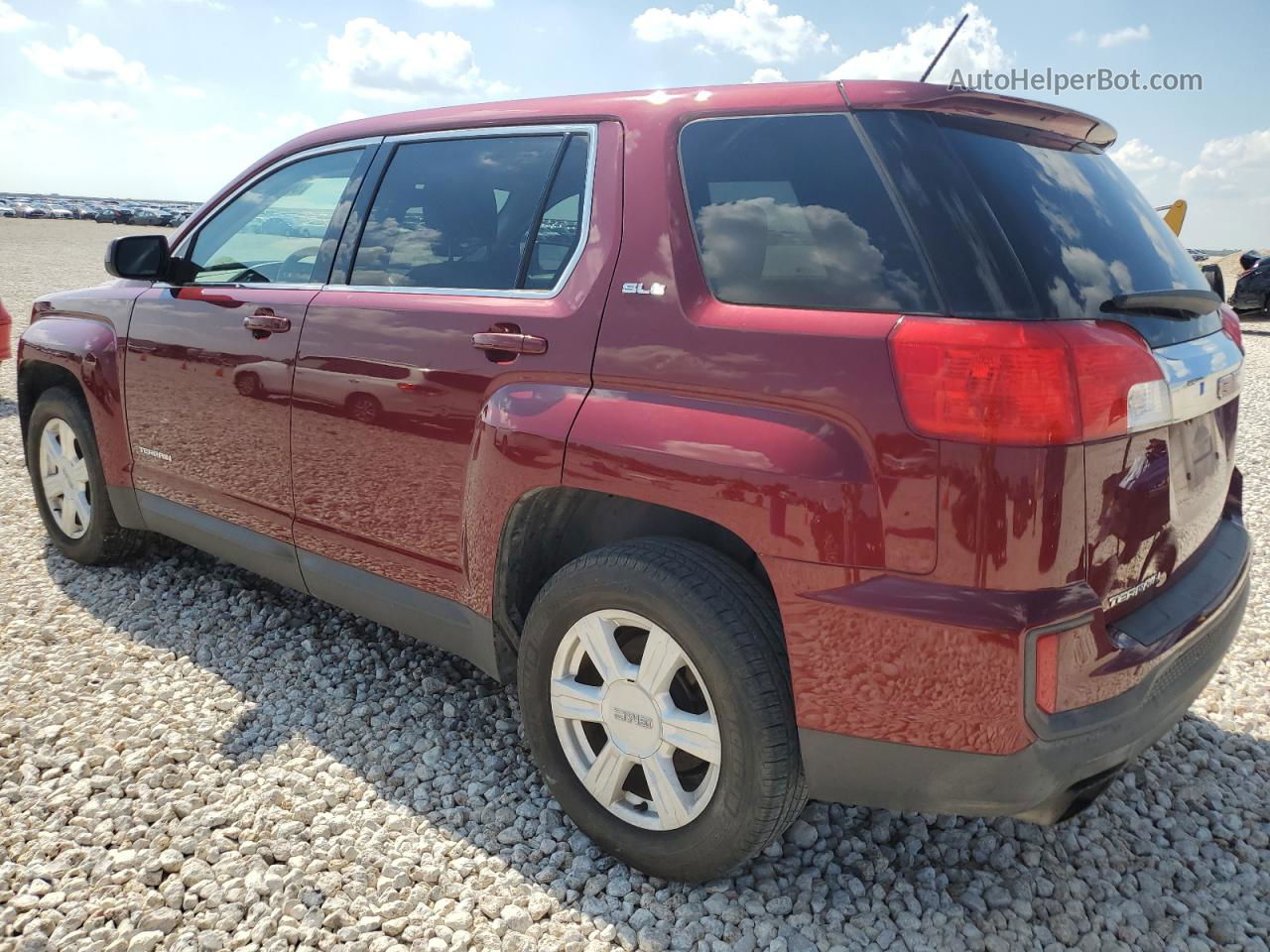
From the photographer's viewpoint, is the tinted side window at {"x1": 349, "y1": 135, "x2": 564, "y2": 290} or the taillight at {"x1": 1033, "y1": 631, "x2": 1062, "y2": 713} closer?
the taillight at {"x1": 1033, "y1": 631, "x2": 1062, "y2": 713}

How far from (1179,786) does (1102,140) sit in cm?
185

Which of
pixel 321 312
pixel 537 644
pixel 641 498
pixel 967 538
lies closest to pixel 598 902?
pixel 537 644

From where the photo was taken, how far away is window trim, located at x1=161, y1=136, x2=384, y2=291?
3.25 meters

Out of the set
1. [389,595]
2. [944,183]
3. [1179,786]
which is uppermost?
[944,183]

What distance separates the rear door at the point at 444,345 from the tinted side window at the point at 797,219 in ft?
0.95

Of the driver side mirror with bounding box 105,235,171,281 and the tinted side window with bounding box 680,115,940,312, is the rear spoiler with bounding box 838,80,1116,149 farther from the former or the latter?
the driver side mirror with bounding box 105,235,171,281

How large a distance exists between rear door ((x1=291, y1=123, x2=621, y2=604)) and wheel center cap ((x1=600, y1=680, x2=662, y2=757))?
523 millimetres

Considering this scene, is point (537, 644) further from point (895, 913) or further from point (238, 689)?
point (238, 689)

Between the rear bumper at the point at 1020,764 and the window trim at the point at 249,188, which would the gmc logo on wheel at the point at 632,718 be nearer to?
the rear bumper at the point at 1020,764

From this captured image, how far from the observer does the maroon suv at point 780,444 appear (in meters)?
1.85

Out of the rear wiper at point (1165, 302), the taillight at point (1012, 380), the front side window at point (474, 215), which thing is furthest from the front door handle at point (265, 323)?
the rear wiper at point (1165, 302)

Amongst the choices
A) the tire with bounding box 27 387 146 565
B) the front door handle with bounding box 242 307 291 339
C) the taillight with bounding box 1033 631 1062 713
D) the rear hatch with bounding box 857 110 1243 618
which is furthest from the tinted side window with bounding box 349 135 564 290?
the tire with bounding box 27 387 146 565

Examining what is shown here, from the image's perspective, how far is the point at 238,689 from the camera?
3383mm

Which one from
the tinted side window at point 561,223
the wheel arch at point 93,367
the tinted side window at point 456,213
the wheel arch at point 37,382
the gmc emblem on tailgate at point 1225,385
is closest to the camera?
the gmc emblem on tailgate at point 1225,385
